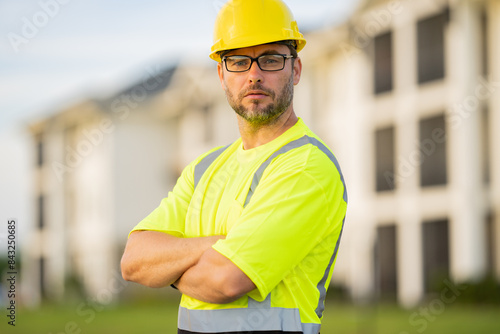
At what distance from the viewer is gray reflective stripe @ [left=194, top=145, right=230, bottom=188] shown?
3149mm

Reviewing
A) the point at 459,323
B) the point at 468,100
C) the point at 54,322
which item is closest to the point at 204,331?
the point at 459,323

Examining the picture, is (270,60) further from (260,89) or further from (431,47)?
(431,47)

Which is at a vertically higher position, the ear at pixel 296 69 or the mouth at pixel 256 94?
the ear at pixel 296 69

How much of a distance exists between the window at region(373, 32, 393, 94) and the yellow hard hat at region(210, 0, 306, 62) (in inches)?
930

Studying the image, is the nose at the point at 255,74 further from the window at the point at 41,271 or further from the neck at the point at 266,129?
the window at the point at 41,271

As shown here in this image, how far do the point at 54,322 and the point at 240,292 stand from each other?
17.8 meters

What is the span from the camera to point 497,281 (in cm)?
2030

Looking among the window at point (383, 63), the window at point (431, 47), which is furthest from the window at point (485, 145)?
the window at point (383, 63)

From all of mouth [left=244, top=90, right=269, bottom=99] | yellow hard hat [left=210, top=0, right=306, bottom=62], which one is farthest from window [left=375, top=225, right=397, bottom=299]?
mouth [left=244, top=90, right=269, bottom=99]

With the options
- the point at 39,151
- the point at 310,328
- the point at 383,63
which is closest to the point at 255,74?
the point at 310,328

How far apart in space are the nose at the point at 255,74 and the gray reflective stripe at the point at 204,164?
1.41 feet

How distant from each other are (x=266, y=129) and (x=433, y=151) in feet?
73.3

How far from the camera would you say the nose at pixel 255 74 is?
2.83 metres

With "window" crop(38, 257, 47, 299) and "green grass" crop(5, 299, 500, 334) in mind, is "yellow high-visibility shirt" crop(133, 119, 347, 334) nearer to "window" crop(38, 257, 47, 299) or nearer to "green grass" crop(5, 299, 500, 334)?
"green grass" crop(5, 299, 500, 334)
